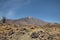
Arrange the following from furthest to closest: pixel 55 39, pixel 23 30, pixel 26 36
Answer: pixel 23 30 → pixel 26 36 → pixel 55 39

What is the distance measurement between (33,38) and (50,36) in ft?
8.23

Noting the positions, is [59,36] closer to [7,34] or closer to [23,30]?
[23,30]

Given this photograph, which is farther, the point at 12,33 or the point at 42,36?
the point at 12,33

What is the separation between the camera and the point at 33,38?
760 inches

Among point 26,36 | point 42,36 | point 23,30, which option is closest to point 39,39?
point 42,36

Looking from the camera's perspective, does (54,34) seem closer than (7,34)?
Yes

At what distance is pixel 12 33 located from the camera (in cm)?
2202

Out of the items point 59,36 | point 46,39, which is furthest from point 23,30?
point 59,36

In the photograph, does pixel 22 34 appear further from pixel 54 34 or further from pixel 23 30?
pixel 54 34

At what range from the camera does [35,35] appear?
63.5 ft

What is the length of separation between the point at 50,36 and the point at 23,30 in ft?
15.8

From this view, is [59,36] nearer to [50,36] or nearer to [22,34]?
[50,36]

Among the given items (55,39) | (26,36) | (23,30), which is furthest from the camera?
(23,30)

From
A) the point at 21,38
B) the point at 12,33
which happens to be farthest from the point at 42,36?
the point at 12,33
